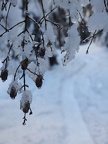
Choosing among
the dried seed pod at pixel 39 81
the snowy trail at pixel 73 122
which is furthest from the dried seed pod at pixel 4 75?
the snowy trail at pixel 73 122

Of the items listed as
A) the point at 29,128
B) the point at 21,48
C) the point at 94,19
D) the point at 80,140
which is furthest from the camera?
the point at 29,128

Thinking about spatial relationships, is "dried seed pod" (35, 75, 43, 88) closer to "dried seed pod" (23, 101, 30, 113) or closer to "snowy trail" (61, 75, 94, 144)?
"dried seed pod" (23, 101, 30, 113)

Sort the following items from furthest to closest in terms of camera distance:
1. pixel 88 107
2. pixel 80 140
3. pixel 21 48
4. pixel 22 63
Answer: pixel 88 107 < pixel 80 140 < pixel 21 48 < pixel 22 63

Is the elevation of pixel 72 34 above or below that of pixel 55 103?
below

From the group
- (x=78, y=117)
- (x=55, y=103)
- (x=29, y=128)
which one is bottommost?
(x=29, y=128)

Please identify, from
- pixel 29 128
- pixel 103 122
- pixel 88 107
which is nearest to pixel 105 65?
pixel 88 107

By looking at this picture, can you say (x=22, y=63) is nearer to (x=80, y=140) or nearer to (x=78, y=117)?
(x=80, y=140)

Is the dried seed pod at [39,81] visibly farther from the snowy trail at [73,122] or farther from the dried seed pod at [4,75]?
the snowy trail at [73,122]

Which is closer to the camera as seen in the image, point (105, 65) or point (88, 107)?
point (88, 107)

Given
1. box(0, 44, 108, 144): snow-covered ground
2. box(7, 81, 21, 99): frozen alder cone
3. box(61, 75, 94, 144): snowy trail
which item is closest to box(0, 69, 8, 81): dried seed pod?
box(7, 81, 21, 99): frozen alder cone
